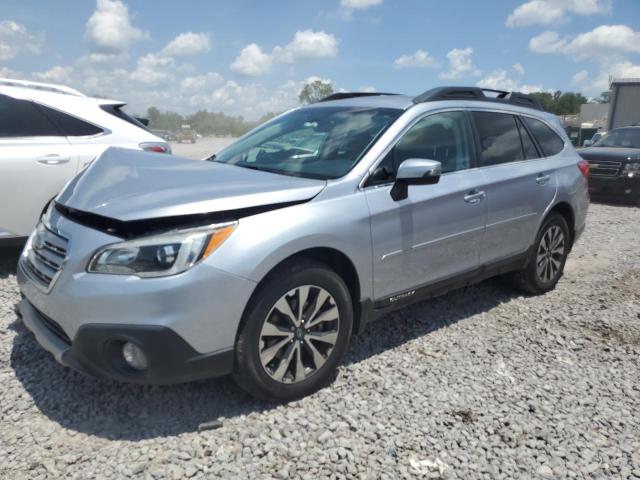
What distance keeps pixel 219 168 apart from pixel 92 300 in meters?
1.21

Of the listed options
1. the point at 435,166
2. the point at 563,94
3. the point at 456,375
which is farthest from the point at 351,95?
the point at 563,94

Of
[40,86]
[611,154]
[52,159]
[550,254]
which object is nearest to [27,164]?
[52,159]

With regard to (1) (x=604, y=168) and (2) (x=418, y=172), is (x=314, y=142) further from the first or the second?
(1) (x=604, y=168)

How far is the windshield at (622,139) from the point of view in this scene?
11.9 metres

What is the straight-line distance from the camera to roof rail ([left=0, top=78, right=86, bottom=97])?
527 cm

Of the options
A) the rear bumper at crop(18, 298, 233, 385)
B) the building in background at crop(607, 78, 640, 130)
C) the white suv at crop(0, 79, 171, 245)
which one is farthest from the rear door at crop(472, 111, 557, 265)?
the building in background at crop(607, 78, 640, 130)

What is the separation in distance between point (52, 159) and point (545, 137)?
14.7ft

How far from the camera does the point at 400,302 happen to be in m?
3.51

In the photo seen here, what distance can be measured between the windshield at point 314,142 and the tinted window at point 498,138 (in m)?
0.90

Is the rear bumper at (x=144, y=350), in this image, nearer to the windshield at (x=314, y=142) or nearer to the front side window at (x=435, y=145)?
the windshield at (x=314, y=142)

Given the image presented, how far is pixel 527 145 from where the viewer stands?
15.3 feet

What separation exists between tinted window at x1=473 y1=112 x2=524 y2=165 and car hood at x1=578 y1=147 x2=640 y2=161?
24.9 ft

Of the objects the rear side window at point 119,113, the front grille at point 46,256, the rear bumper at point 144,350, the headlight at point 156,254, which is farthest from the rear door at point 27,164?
the headlight at point 156,254

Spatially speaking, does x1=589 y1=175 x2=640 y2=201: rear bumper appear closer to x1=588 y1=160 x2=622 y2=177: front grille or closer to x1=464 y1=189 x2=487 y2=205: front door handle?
x1=588 y1=160 x2=622 y2=177: front grille
